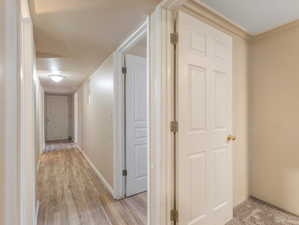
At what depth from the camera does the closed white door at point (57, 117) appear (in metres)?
7.02

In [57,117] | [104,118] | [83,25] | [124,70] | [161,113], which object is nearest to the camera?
[161,113]

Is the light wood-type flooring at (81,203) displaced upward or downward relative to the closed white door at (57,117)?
downward

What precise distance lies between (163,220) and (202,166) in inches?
23.1

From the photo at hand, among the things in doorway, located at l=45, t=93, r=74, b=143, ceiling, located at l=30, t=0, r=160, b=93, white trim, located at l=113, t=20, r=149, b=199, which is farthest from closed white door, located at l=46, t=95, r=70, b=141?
white trim, located at l=113, t=20, r=149, b=199

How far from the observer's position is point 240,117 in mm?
2092

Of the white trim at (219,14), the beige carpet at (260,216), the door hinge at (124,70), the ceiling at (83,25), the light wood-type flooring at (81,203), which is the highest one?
the white trim at (219,14)

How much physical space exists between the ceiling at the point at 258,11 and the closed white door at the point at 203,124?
0.23 m

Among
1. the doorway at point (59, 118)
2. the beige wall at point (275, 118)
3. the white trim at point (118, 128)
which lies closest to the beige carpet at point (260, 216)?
the beige wall at point (275, 118)

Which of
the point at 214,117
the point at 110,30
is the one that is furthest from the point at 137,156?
the point at 110,30

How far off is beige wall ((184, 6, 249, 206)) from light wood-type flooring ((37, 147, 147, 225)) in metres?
1.32

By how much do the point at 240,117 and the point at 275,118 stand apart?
407 mm
